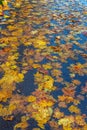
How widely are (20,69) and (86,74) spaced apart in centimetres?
144

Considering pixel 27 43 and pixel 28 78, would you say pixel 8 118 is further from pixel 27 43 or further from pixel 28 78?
pixel 27 43

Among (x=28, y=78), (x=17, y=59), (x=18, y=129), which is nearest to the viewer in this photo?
(x=18, y=129)

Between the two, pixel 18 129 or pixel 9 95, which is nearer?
pixel 18 129

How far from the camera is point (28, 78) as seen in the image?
5.22 m

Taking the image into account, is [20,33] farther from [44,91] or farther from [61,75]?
[44,91]

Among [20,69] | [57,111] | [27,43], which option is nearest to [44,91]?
[57,111]

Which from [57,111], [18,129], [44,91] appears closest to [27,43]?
[44,91]

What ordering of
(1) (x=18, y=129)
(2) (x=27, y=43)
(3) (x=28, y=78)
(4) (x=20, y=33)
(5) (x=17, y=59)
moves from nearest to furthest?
(1) (x=18, y=129) → (3) (x=28, y=78) → (5) (x=17, y=59) → (2) (x=27, y=43) → (4) (x=20, y=33)

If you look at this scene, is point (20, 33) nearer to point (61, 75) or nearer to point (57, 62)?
point (57, 62)

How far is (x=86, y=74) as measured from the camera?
18.0 ft

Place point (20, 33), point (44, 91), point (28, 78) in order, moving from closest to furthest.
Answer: point (44, 91) < point (28, 78) < point (20, 33)

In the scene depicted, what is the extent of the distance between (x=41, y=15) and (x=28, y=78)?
3978 mm

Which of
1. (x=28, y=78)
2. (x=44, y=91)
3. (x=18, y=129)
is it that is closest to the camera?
(x=18, y=129)

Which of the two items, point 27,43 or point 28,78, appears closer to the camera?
point 28,78
